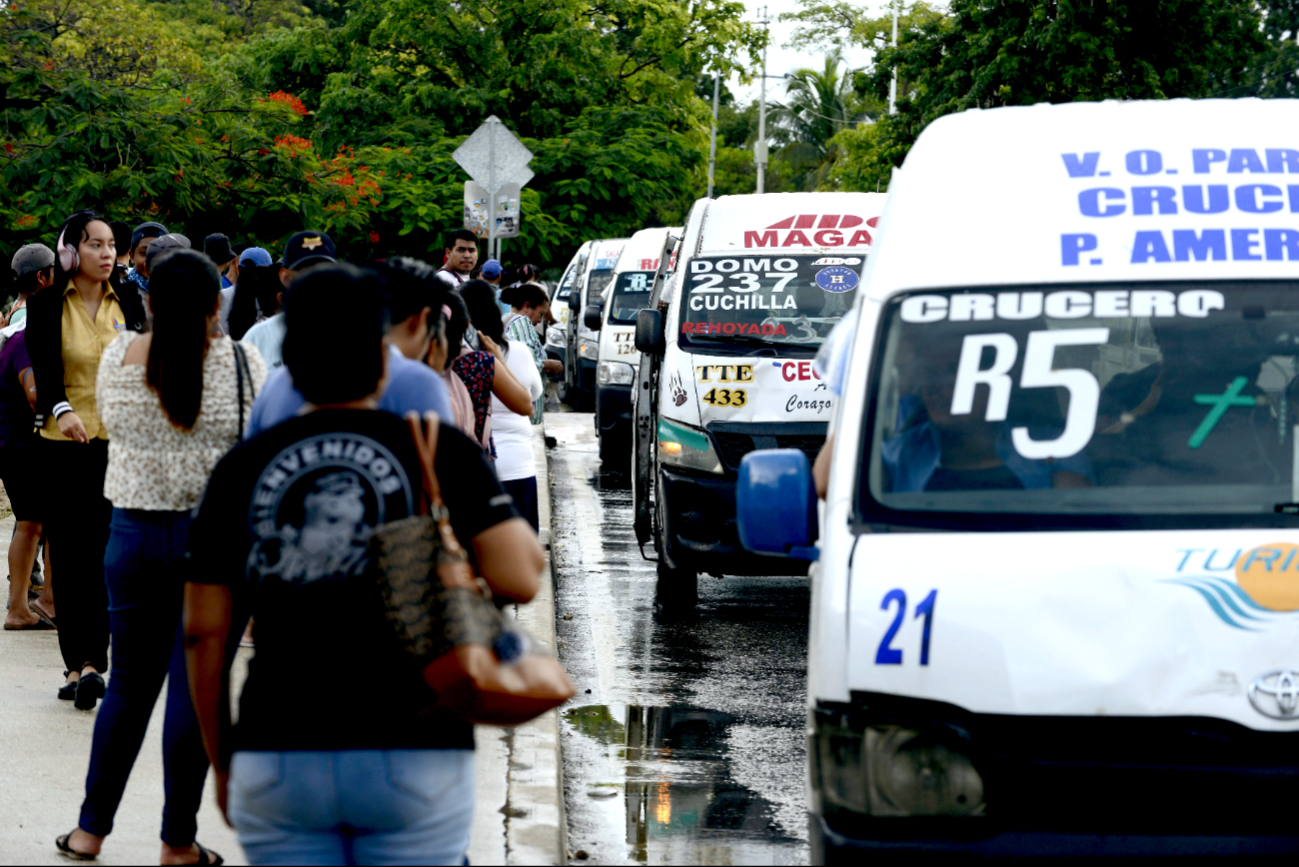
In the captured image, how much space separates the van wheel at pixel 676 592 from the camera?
9.07 metres

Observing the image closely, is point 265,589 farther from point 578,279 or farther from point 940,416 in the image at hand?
point 578,279

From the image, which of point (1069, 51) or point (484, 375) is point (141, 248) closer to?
point (484, 375)

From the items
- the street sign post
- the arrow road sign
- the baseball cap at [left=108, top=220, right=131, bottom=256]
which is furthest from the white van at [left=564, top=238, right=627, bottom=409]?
the baseball cap at [left=108, top=220, right=131, bottom=256]

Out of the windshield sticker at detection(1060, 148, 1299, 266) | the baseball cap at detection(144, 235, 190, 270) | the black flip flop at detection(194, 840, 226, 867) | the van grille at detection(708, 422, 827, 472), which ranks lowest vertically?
the black flip flop at detection(194, 840, 226, 867)

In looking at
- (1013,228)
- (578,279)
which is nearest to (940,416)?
(1013,228)

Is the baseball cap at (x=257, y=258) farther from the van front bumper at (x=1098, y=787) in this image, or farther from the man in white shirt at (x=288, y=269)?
the van front bumper at (x=1098, y=787)

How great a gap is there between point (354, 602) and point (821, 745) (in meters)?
1.34

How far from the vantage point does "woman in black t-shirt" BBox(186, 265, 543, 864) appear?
2.61 meters

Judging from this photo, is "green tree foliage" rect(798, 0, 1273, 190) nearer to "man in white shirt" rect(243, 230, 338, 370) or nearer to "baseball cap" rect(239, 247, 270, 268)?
"baseball cap" rect(239, 247, 270, 268)

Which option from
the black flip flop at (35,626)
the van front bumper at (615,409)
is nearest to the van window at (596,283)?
the van front bumper at (615,409)

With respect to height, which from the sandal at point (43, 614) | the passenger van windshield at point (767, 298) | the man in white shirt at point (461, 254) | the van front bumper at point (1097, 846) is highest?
the man in white shirt at point (461, 254)

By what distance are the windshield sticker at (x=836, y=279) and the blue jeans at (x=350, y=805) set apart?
6812mm

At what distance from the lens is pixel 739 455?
28.1 ft

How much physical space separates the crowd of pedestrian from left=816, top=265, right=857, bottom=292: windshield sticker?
10.5 ft
